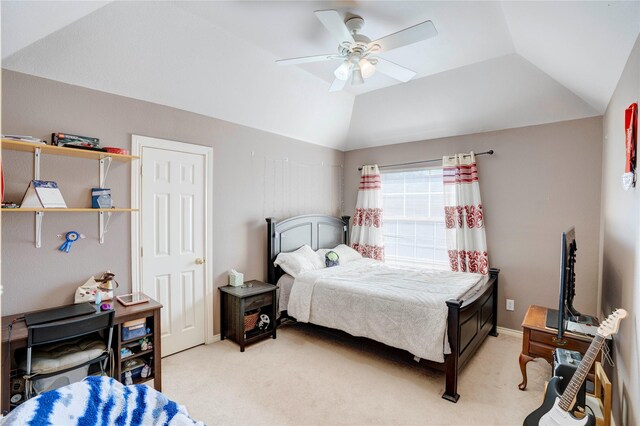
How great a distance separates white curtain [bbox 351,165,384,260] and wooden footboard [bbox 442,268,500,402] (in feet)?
5.22

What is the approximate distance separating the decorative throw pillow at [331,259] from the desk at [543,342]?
2052 millimetres

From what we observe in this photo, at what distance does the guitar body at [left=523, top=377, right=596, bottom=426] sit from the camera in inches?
64.2

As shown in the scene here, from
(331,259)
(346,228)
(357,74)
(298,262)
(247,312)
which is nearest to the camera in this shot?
(357,74)

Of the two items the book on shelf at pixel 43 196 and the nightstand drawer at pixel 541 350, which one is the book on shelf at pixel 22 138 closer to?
the book on shelf at pixel 43 196

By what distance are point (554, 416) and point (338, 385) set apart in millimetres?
1469

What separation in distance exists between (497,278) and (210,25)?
12.9 ft

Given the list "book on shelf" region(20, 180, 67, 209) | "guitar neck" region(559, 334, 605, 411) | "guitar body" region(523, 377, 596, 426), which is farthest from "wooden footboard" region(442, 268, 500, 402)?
"book on shelf" region(20, 180, 67, 209)

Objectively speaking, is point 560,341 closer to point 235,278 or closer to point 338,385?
point 338,385

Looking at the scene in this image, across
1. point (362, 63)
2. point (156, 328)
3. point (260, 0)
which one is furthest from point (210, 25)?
point (156, 328)

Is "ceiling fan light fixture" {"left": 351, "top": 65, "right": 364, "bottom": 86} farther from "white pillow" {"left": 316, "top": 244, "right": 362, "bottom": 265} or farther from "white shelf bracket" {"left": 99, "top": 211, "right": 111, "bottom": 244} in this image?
"white shelf bracket" {"left": 99, "top": 211, "right": 111, "bottom": 244}

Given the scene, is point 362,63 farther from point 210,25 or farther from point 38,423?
point 38,423

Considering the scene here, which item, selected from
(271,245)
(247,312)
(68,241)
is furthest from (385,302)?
(68,241)

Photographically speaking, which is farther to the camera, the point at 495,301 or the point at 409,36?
the point at 495,301

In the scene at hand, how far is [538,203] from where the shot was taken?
352 cm
